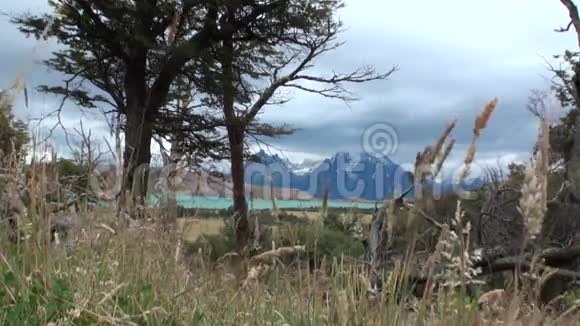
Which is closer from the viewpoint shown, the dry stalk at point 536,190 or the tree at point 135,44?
the dry stalk at point 536,190

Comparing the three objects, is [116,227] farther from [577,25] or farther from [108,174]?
[577,25]

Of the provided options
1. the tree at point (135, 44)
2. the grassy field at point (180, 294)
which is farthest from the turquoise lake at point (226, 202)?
the tree at point (135, 44)

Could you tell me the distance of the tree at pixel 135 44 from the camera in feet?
46.3

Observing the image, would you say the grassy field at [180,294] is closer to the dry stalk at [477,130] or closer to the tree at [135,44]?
the dry stalk at [477,130]

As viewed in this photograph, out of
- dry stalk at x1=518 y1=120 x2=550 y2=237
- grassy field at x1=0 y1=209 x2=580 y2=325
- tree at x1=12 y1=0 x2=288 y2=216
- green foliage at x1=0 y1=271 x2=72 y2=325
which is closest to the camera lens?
dry stalk at x1=518 y1=120 x2=550 y2=237

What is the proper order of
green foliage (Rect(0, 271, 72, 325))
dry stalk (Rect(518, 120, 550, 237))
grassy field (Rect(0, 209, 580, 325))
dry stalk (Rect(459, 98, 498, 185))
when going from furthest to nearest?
green foliage (Rect(0, 271, 72, 325)) < grassy field (Rect(0, 209, 580, 325)) < dry stalk (Rect(459, 98, 498, 185)) < dry stalk (Rect(518, 120, 550, 237))

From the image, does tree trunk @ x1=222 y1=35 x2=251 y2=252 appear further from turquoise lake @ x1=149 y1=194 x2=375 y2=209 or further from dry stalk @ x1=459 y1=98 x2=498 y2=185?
dry stalk @ x1=459 y1=98 x2=498 y2=185

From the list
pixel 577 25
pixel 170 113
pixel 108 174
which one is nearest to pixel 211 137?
pixel 170 113

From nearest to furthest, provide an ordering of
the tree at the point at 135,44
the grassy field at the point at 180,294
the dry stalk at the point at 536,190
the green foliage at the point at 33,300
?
the dry stalk at the point at 536,190
the grassy field at the point at 180,294
the green foliage at the point at 33,300
the tree at the point at 135,44

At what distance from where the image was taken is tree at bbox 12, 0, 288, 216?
14.1m

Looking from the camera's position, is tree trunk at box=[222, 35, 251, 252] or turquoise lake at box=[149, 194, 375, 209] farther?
tree trunk at box=[222, 35, 251, 252]

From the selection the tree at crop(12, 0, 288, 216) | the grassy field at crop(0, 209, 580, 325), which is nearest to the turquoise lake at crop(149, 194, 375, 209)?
the grassy field at crop(0, 209, 580, 325)

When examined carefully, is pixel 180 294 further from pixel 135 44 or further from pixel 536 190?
pixel 135 44

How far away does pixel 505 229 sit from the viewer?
25.5 feet
